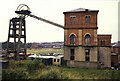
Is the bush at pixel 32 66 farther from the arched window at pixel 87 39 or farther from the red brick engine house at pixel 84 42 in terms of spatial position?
the arched window at pixel 87 39

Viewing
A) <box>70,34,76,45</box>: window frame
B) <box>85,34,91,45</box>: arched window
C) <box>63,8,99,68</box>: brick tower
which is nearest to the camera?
<box>63,8,99,68</box>: brick tower

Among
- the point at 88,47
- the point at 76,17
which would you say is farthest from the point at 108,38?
the point at 76,17

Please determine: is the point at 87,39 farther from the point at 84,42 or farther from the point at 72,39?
the point at 72,39

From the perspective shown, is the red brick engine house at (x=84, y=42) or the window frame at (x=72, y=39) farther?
the window frame at (x=72, y=39)

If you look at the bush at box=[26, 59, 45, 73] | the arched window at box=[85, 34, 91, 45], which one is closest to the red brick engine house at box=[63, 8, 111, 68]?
the arched window at box=[85, 34, 91, 45]

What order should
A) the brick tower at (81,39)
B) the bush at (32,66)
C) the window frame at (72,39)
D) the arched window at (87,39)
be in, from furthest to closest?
the window frame at (72,39) < the arched window at (87,39) < the brick tower at (81,39) < the bush at (32,66)

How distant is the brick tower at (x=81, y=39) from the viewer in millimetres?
20703

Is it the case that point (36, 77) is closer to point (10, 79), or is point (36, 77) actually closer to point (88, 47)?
point (10, 79)

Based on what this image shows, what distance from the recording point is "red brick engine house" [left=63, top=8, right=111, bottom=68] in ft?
68.0

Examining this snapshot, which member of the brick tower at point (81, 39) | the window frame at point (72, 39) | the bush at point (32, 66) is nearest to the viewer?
the bush at point (32, 66)

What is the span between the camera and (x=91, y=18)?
2102 centimetres

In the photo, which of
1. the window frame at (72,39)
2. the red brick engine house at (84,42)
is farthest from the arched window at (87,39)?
the window frame at (72,39)

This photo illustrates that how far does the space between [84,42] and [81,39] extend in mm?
835

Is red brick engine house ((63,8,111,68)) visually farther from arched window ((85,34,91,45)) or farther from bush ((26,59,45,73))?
bush ((26,59,45,73))
